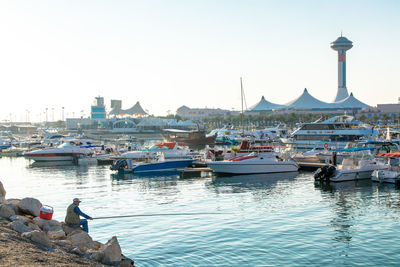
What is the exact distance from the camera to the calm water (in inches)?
537

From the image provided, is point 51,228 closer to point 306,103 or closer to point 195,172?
point 195,172

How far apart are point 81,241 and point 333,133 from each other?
157 feet

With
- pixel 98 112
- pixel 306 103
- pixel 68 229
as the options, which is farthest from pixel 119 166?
pixel 306 103

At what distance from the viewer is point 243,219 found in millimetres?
18438

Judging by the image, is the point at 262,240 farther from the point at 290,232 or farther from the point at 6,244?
the point at 6,244

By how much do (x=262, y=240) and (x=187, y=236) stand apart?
277 cm

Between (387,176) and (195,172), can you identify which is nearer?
(387,176)

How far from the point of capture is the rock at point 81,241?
1233 centimetres

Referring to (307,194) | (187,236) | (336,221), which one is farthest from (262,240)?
(307,194)

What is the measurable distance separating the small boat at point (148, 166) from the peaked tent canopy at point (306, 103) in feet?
466

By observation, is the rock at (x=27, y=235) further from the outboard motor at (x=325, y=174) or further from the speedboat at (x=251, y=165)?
the speedboat at (x=251, y=165)

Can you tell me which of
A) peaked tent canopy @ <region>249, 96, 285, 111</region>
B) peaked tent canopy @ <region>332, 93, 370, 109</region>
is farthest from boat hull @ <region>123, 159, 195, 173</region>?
peaked tent canopy @ <region>249, 96, 285, 111</region>

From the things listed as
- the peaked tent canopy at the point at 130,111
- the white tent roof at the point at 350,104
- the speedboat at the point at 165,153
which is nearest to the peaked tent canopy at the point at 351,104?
the white tent roof at the point at 350,104

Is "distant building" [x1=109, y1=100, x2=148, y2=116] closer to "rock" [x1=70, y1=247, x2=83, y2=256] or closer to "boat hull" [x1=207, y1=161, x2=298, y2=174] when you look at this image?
"boat hull" [x1=207, y1=161, x2=298, y2=174]
